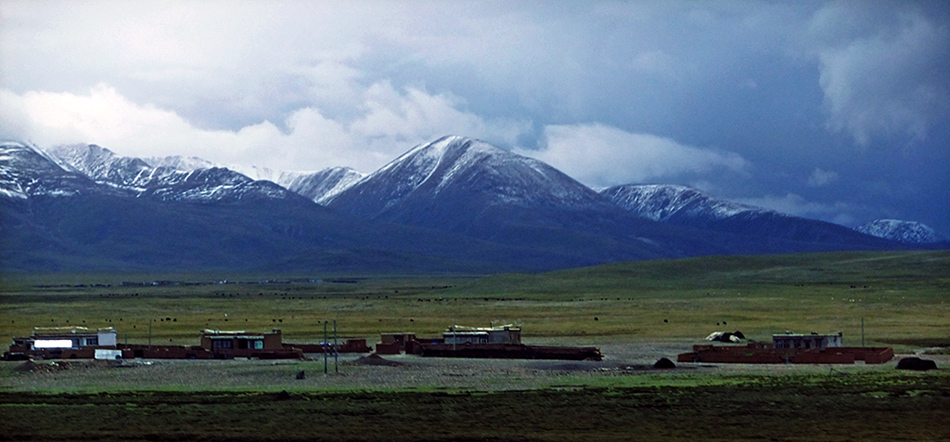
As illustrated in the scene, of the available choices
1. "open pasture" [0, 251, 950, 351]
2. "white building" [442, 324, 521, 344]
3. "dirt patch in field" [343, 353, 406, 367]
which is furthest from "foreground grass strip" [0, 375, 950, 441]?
"open pasture" [0, 251, 950, 351]

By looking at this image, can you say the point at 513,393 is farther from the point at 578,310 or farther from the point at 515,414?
the point at 578,310

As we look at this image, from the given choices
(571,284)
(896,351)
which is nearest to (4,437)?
(896,351)

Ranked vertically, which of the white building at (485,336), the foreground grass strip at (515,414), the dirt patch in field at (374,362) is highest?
the white building at (485,336)

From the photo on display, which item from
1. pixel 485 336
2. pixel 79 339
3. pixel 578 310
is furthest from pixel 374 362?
pixel 578 310

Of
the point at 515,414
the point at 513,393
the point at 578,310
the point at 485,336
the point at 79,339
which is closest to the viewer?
the point at 515,414

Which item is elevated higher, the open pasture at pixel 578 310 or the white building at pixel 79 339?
the open pasture at pixel 578 310

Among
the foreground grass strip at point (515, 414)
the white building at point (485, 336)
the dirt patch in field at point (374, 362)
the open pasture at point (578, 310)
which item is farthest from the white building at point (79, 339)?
the foreground grass strip at point (515, 414)

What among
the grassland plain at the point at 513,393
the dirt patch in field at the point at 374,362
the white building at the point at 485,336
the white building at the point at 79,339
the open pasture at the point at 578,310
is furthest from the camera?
the open pasture at the point at 578,310

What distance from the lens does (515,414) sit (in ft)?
169

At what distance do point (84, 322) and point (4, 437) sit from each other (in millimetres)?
75791

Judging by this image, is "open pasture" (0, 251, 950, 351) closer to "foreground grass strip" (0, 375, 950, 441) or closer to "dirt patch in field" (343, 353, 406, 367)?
"dirt patch in field" (343, 353, 406, 367)

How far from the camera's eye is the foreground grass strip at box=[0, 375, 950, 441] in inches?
1842

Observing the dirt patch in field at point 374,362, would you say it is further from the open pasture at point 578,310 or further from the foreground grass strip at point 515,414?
the open pasture at point 578,310

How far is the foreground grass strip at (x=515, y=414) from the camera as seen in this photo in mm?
46781
